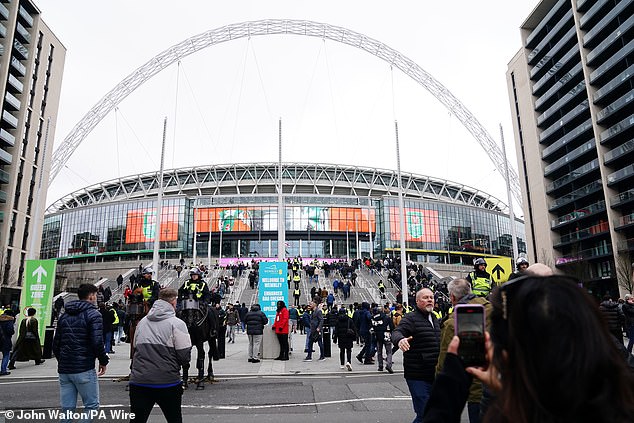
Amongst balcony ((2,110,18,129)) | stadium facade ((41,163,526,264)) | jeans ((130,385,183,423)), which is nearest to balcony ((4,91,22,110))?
balcony ((2,110,18,129))

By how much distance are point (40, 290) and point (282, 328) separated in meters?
8.11

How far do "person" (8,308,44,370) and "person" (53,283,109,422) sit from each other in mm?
8927

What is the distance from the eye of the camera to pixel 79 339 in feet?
18.1

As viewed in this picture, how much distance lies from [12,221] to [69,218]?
3507cm

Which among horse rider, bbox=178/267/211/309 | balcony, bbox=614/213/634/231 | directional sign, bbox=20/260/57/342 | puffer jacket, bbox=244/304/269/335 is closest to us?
horse rider, bbox=178/267/211/309

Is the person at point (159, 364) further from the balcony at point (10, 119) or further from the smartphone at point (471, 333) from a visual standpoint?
the balcony at point (10, 119)

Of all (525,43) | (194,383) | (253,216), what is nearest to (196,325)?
(194,383)

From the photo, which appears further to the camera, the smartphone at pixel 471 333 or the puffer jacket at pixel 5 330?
the puffer jacket at pixel 5 330

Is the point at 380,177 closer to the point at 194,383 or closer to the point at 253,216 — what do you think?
the point at 253,216

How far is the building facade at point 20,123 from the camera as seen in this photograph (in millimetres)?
54938

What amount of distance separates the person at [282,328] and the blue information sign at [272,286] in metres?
2.17

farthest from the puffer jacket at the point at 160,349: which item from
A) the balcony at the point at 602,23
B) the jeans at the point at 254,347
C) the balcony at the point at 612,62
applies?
the balcony at the point at 602,23

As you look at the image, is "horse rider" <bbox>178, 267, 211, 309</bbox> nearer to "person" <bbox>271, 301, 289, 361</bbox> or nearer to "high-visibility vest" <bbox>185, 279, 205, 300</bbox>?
"high-visibility vest" <bbox>185, 279, 205, 300</bbox>

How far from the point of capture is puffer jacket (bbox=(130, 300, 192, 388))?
15.1 feet
